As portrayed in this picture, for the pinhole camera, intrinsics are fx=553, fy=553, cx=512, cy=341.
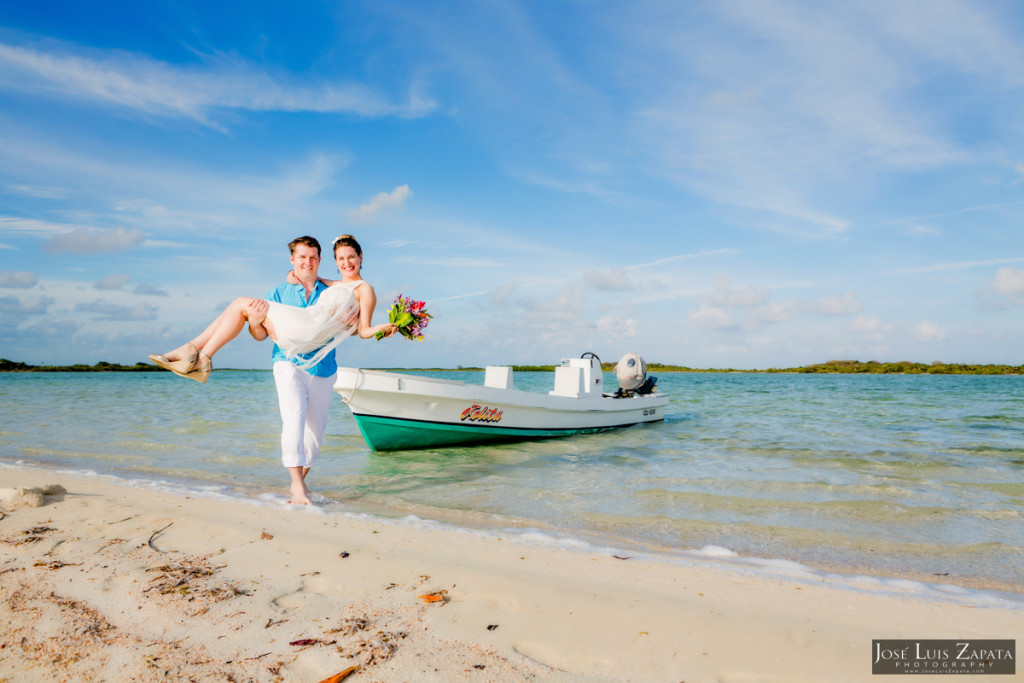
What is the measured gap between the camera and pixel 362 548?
397cm

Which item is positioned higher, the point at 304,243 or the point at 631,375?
the point at 304,243

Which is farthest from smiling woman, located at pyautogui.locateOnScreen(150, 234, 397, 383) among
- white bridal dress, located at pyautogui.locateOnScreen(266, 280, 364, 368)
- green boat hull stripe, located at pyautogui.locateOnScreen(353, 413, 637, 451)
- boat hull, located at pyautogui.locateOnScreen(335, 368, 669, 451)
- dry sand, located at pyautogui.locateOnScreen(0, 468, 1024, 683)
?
green boat hull stripe, located at pyautogui.locateOnScreen(353, 413, 637, 451)

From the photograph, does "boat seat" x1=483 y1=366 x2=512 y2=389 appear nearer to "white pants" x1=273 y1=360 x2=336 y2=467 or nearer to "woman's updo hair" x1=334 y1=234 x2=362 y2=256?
"white pants" x1=273 y1=360 x2=336 y2=467

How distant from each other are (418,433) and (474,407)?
Result: 1229mm

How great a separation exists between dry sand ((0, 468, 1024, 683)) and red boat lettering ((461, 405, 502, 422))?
20.5 ft

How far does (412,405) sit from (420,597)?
6.99 metres

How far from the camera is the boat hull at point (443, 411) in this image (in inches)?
373

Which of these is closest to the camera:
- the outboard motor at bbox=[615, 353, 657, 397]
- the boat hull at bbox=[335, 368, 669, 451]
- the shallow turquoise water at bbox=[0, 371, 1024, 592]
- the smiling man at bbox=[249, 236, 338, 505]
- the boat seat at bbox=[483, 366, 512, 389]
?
the shallow turquoise water at bbox=[0, 371, 1024, 592]

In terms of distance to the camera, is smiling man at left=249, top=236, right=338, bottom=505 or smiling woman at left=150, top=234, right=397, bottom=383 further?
smiling man at left=249, top=236, right=338, bottom=505

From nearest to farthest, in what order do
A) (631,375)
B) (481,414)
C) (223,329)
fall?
(223,329) → (481,414) → (631,375)

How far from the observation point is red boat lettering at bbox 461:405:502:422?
10.8m

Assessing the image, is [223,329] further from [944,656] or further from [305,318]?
[944,656]

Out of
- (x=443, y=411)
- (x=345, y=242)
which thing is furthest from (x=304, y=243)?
(x=443, y=411)

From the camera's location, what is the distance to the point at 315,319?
507 cm
